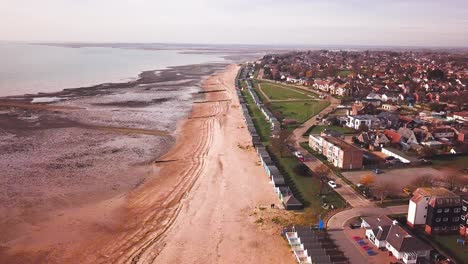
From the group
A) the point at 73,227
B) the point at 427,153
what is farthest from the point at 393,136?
the point at 73,227

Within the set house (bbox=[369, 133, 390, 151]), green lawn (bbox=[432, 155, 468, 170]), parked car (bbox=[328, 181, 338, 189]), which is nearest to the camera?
parked car (bbox=[328, 181, 338, 189])

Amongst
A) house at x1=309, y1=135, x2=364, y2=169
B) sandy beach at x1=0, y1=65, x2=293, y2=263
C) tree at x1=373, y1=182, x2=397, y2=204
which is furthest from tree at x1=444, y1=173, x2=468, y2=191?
sandy beach at x1=0, y1=65, x2=293, y2=263

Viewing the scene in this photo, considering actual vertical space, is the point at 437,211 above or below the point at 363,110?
below

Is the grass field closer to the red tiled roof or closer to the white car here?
the white car

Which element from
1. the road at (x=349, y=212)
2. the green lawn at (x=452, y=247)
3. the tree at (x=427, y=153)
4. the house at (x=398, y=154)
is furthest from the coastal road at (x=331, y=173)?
the tree at (x=427, y=153)

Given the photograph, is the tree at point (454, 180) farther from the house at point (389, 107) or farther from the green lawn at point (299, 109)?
the house at point (389, 107)

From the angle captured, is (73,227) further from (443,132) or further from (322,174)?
(443,132)
